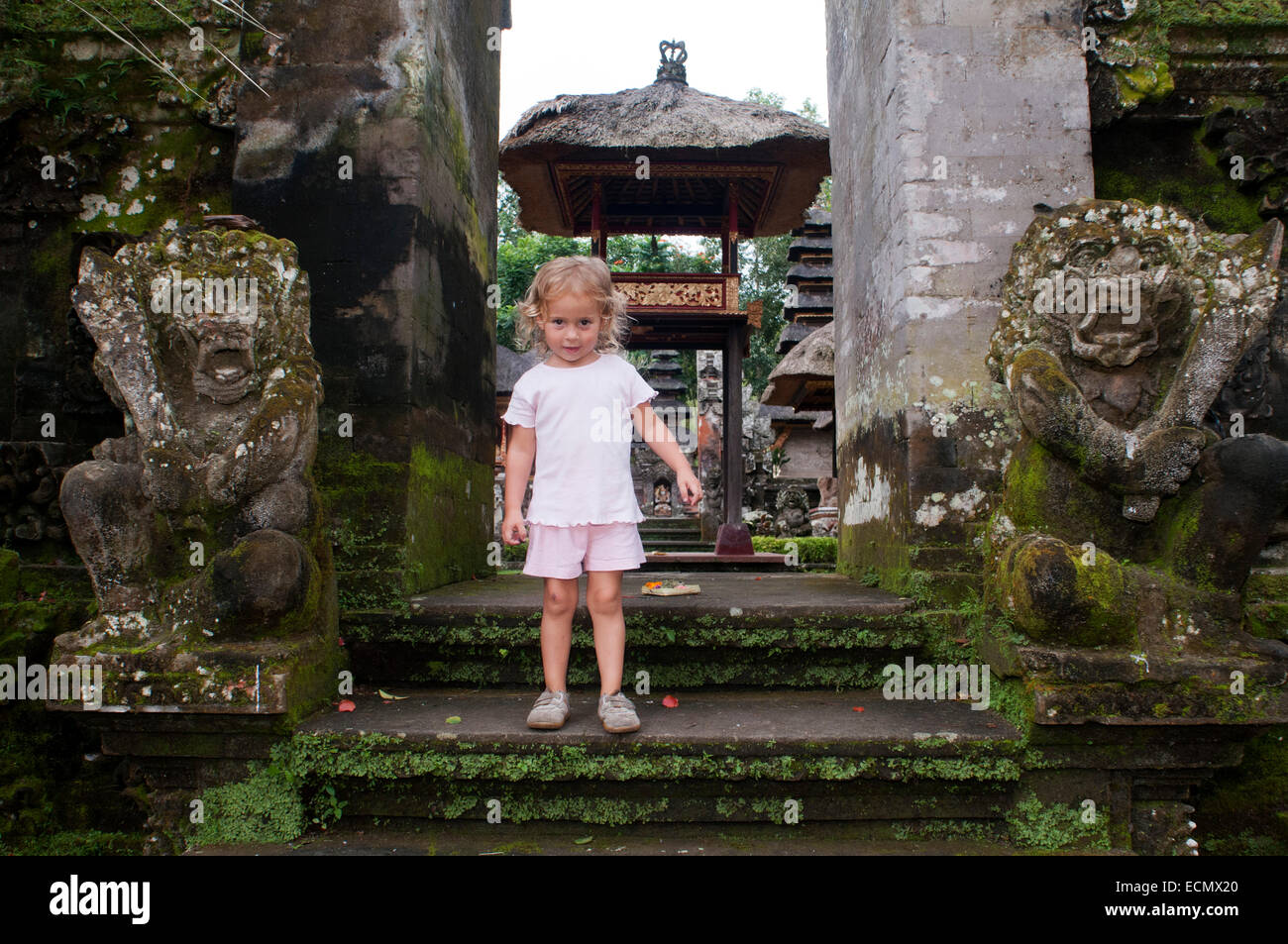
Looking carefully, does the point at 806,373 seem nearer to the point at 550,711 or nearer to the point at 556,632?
the point at 556,632

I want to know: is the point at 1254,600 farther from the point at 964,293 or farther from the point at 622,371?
the point at 622,371

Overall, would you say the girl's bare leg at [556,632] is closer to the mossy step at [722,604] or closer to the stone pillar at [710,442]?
the mossy step at [722,604]

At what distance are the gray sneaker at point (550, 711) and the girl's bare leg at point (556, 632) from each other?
35 mm

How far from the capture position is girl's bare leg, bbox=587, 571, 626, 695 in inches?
104

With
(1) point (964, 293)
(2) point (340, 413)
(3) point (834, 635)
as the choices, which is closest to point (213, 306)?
(2) point (340, 413)

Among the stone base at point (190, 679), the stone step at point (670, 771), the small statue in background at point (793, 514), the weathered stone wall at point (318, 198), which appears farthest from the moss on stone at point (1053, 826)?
the small statue in background at point (793, 514)

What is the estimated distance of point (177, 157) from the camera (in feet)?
13.2

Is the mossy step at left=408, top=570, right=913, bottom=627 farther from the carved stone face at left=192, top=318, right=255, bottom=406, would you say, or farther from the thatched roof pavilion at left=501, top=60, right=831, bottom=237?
the thatched roof pavilion at left=501, top=60, right=831, bottom=237

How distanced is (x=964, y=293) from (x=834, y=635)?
5.70ft

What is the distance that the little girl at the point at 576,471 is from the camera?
8.63 feet

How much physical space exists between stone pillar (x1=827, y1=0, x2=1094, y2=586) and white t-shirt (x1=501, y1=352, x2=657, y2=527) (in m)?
1.58

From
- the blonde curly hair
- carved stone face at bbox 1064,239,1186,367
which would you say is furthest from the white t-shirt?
carved stone face at bbox 1064,239,1186,367

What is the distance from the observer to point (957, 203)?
3.69 meters

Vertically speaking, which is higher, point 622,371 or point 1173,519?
point 622,371
